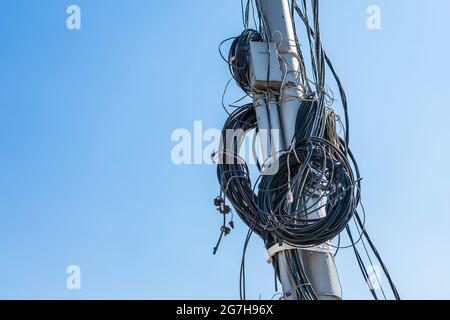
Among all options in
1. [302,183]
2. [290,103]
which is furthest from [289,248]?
[290,103]

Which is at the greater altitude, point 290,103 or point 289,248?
point 290,103

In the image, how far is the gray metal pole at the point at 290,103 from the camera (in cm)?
464

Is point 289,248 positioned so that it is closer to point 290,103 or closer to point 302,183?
point 302,183

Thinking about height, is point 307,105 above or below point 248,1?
below

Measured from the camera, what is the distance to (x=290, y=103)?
523cm

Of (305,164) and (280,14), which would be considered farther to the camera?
(280,14)

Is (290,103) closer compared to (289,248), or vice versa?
(289,248)

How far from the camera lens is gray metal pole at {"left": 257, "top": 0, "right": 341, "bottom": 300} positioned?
15.2 feet
